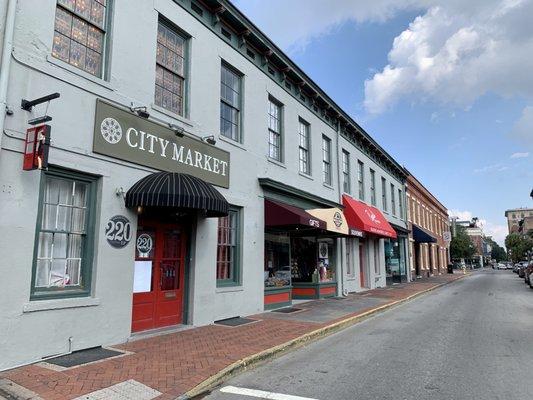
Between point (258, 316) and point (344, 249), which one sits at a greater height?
point (344, 249)

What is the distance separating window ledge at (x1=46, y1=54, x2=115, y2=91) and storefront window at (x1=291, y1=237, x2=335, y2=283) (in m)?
9.97

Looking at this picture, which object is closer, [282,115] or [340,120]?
[282,115]

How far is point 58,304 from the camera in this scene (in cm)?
688

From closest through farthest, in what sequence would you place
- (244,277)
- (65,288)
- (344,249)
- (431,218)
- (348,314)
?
(65,288) → (244,277) → (348,314) → (344,249) → (431,218)

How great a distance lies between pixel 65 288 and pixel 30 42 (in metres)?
4.07

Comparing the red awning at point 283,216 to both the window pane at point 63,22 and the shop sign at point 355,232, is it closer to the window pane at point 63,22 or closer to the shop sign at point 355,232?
the shop sign at point 355,232

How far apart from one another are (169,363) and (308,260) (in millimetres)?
10482

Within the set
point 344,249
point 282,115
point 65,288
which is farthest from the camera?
point 344,249

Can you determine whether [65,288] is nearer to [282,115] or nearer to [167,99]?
[167,99]

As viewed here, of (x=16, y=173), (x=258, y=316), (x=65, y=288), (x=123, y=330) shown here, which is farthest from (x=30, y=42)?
(x=258, y=316)

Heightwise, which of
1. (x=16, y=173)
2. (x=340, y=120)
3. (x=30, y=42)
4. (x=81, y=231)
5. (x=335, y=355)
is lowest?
(x=335, y=355)

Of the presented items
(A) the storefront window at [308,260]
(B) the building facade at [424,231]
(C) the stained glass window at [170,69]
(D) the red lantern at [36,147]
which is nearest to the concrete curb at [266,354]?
(A) the storefront window at [308,260]

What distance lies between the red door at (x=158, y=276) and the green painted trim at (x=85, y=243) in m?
1.21

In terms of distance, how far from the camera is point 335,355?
26.3 feet
